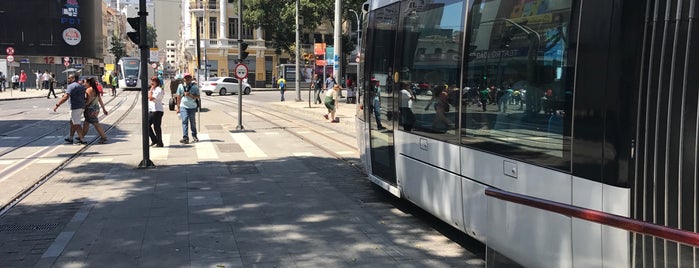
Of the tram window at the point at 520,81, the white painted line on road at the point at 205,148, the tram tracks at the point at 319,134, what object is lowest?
the white painted line on road at the point at 205,148

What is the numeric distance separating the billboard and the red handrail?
72.5 metres

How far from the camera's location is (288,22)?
55438 mm

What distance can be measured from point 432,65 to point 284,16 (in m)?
50.4

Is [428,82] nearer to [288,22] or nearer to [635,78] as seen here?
[635,78]

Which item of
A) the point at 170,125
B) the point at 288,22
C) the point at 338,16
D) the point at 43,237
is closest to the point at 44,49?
the point at 288,22

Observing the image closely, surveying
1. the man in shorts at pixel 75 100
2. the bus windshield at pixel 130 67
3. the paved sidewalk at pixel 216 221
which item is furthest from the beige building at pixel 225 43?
the paved sidewalk at pixel 216 221

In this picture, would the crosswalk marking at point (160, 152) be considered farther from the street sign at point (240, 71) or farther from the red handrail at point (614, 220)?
the red handrail at point (614, 220)

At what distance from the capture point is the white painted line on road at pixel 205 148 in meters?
11.3

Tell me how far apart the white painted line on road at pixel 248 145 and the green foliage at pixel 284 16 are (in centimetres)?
3652

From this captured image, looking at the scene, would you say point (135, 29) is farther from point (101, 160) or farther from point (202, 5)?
point (202, 5)

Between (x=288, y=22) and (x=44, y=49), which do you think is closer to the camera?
(x=288, y=22)

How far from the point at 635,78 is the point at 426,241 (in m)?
3.11

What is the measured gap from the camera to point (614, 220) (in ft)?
8.55

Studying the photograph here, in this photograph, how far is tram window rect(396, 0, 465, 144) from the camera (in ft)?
16.1
